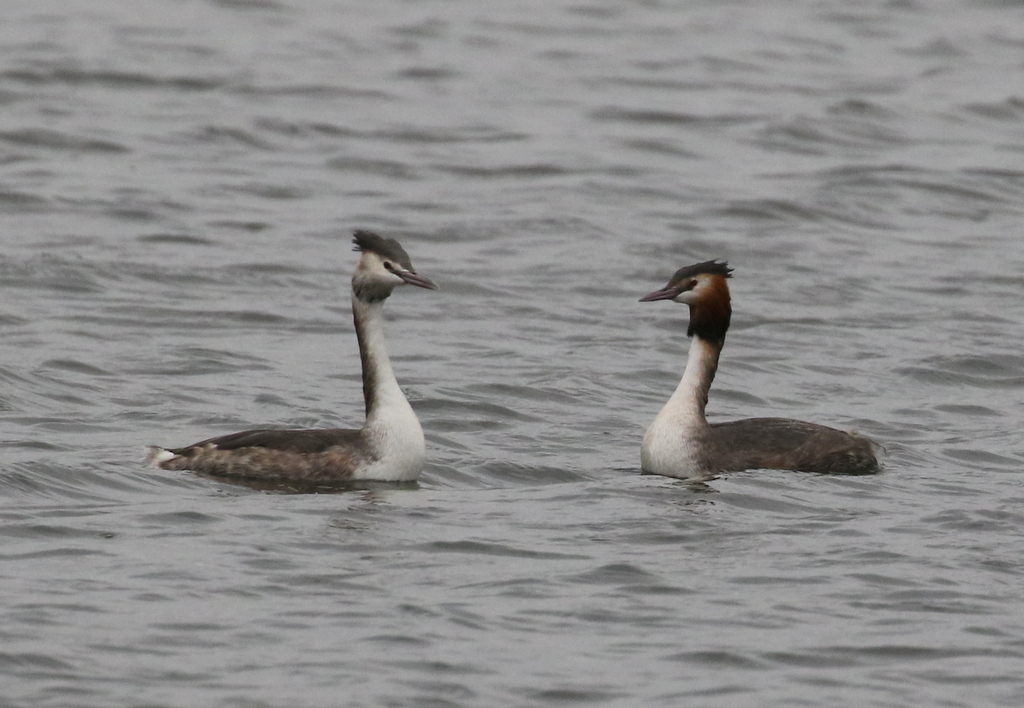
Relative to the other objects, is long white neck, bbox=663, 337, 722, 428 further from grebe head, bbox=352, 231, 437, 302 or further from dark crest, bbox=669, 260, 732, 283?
grebe head, bbox=352, 231, 437, 302

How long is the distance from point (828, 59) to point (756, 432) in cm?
1951

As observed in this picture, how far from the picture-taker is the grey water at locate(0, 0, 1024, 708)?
8.61m

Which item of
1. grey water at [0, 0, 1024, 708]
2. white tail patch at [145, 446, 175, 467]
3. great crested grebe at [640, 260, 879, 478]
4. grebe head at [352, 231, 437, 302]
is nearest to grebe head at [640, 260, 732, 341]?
great crested grebe at [640, 260, 879, 478]

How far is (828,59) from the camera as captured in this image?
30781 mm

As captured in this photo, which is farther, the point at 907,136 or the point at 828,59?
the point at 828,59

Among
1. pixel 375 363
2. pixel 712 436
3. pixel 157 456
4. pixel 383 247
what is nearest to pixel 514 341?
pixel 712 436

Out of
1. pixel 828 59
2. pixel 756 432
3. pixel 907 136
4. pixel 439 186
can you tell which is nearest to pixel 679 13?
pixel 828 59

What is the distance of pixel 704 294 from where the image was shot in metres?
12.4

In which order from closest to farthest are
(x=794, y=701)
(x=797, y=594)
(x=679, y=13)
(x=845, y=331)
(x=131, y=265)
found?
1. (x=794, y=701)
2. (x=797, y=594)
3. (x=845, y=331)
4. (x=131, y=265)
5. (x=679, y=13)

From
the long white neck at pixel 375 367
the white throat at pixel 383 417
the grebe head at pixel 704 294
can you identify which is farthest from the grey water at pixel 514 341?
the grebe head at pixel 704 294

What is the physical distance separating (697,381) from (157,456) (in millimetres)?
3203

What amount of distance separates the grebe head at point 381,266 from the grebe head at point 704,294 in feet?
5.30

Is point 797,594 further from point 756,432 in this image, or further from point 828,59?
point 828,59

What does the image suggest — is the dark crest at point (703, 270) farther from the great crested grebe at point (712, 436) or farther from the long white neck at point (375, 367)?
the long white neck at point (375, 367)
